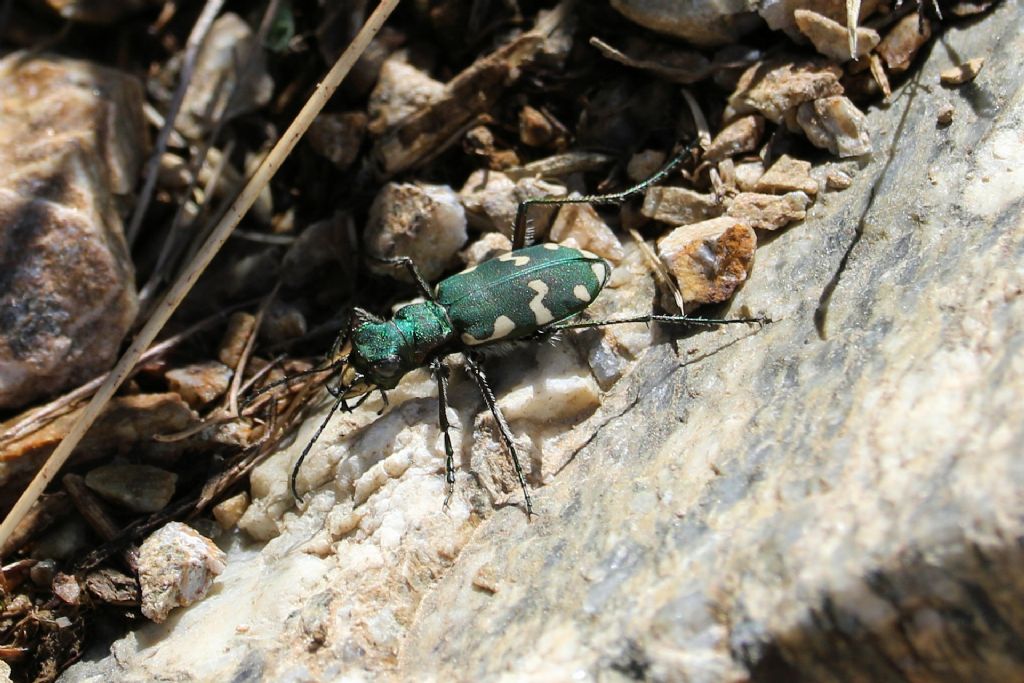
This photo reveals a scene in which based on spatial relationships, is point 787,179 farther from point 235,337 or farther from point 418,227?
point 235,337

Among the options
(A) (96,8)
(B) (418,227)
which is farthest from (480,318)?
(A) (96,8)

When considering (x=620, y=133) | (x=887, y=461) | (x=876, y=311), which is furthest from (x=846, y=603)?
(x=620, y=133)

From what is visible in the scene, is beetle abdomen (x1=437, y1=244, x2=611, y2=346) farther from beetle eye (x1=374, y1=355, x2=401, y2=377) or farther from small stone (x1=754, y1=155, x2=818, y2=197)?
small stone (x1=754, y1=155, x2=818, y2=197)

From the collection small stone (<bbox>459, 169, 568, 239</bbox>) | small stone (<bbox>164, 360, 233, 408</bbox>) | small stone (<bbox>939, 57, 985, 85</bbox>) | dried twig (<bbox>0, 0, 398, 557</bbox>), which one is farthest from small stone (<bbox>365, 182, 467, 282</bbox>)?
small stone (<bbox>939, 57, 985, 85</bbox>)

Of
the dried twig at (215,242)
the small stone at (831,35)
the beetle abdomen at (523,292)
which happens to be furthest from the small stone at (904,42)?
the dried twig at (215,242)

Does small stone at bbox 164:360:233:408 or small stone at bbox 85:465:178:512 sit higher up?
small stone at bbox 164:360:233:408
